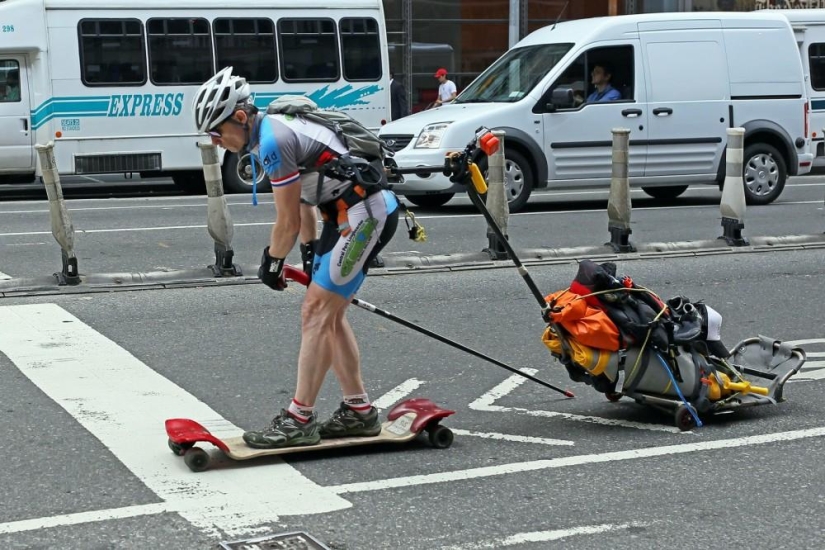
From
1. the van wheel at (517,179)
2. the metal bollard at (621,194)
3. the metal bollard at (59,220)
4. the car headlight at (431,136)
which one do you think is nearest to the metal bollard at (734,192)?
the metal bollard at (621,194)

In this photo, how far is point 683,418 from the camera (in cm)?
621

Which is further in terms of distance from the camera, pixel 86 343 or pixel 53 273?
pixel 53 273

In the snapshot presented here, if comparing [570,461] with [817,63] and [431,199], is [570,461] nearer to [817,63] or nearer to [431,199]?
[431,199]

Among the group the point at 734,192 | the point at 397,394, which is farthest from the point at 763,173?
the point at 397,394

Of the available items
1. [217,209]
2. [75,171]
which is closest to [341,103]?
[75,171]

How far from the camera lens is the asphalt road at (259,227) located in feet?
39.2

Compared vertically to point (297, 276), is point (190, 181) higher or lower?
lower

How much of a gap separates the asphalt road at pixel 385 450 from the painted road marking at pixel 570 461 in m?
0.01

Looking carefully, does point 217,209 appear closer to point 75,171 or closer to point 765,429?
point 765,429

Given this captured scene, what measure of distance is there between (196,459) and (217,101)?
1467mm

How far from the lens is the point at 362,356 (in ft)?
25.8

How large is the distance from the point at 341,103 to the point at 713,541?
17.0 meters

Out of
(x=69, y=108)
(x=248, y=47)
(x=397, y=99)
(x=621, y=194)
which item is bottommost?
(x=397, y=99)

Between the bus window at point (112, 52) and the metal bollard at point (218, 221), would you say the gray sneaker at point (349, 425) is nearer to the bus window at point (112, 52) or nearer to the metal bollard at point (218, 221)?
the metal bollard at point (218, 221)
